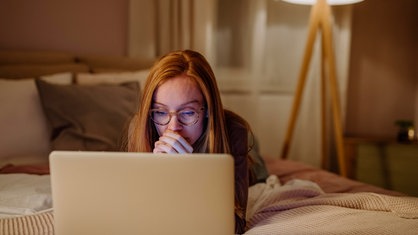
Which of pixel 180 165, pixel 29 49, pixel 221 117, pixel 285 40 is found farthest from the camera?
pixel 285 40

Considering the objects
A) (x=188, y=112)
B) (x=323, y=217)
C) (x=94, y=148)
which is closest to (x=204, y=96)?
(x=188, y=112)

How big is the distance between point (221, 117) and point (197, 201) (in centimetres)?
40

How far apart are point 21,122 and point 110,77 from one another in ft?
1.64

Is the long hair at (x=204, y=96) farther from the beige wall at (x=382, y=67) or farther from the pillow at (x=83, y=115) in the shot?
the beige wall at (x=382, y=67)

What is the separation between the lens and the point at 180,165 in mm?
582

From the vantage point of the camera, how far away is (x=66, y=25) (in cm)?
225

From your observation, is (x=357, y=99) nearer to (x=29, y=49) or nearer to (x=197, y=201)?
(x=29, y=49)

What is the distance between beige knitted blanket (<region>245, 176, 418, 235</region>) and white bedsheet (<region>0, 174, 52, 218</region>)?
0.52 metres

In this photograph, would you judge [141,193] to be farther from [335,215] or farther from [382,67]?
[382,67]

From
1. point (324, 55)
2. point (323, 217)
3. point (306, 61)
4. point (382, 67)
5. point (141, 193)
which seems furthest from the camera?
point (382, 67)

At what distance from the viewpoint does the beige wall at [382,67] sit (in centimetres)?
312

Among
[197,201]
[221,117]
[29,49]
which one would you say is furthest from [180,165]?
[29,49]

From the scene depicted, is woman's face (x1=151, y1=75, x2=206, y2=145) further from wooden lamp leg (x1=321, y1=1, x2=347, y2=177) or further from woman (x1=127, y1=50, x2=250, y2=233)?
wooden lamp leg (x1=321, y1=1, x2=347, y2=177)

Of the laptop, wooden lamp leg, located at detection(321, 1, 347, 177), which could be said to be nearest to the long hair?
the laptop
